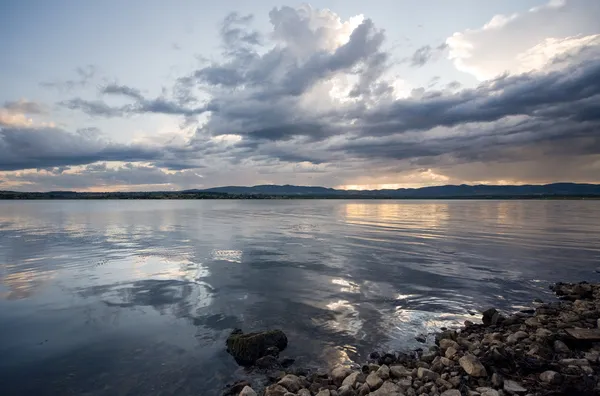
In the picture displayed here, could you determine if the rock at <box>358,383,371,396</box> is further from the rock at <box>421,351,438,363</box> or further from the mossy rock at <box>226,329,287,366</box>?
the mossy rock at <box>226,329,287,366</box>

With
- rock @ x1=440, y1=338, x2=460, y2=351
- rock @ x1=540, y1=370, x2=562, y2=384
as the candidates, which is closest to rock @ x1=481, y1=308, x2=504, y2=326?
rock @ x1=440, y1=338, x2=460, y2=351

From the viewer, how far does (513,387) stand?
8.79 m

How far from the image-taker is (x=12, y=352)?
1269 centimetres

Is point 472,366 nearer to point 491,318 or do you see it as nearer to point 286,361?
point 286,361

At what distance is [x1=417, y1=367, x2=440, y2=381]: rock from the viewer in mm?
9676

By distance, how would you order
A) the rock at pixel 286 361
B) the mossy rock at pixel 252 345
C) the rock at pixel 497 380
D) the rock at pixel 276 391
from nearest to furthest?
the rock at pixel 497 380 < the rock at pixel 276 391 < the rock at pixel 286 361 < the mossy rock at pixel 252 345

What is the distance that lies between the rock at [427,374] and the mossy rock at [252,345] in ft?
17.1

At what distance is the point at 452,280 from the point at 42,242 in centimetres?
→ 4410

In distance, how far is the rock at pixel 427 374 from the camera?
9676mm

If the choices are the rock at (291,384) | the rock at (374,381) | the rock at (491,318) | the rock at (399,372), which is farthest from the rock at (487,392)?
the rock at (491,318)

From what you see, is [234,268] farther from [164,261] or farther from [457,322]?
[457,322]

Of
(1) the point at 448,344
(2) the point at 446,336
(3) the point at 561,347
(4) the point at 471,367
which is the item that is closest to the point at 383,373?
(4) the point at 471,367

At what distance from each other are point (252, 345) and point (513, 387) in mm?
7939

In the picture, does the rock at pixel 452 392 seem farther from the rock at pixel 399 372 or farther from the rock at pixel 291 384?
the rock at pixel 291 384
